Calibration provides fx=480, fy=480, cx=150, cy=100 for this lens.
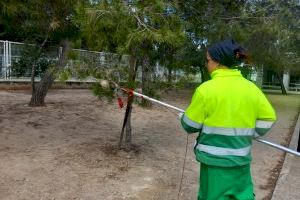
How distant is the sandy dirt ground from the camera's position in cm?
550

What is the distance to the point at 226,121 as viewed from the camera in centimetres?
327

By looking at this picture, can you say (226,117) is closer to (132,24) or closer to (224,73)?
(224,73)

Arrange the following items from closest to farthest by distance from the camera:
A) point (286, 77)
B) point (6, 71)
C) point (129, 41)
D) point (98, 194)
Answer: point (98, 194) → point (129, 41) → point (6, 71) → point (286, 77)

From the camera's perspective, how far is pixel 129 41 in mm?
5793

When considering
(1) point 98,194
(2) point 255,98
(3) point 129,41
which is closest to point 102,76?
(3) point 129,41

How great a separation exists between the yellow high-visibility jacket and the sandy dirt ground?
2185mm

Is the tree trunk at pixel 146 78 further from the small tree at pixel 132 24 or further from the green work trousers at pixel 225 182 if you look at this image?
the green work trousers at pixel 225 182

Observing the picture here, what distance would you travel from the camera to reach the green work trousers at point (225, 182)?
11.1 ft

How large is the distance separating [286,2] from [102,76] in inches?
374

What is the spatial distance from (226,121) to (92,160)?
372 centimetres

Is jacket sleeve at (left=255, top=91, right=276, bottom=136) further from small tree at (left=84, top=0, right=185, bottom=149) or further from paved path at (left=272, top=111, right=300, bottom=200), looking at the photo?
small tree at (left=84, top=0, right=185, bottom=149)

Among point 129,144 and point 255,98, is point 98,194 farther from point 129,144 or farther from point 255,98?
point 255,98

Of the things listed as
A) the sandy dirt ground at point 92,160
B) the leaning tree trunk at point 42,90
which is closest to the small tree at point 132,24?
the sandy dirt ground at point 92,160

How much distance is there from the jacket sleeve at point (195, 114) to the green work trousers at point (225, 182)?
12.1 inches
